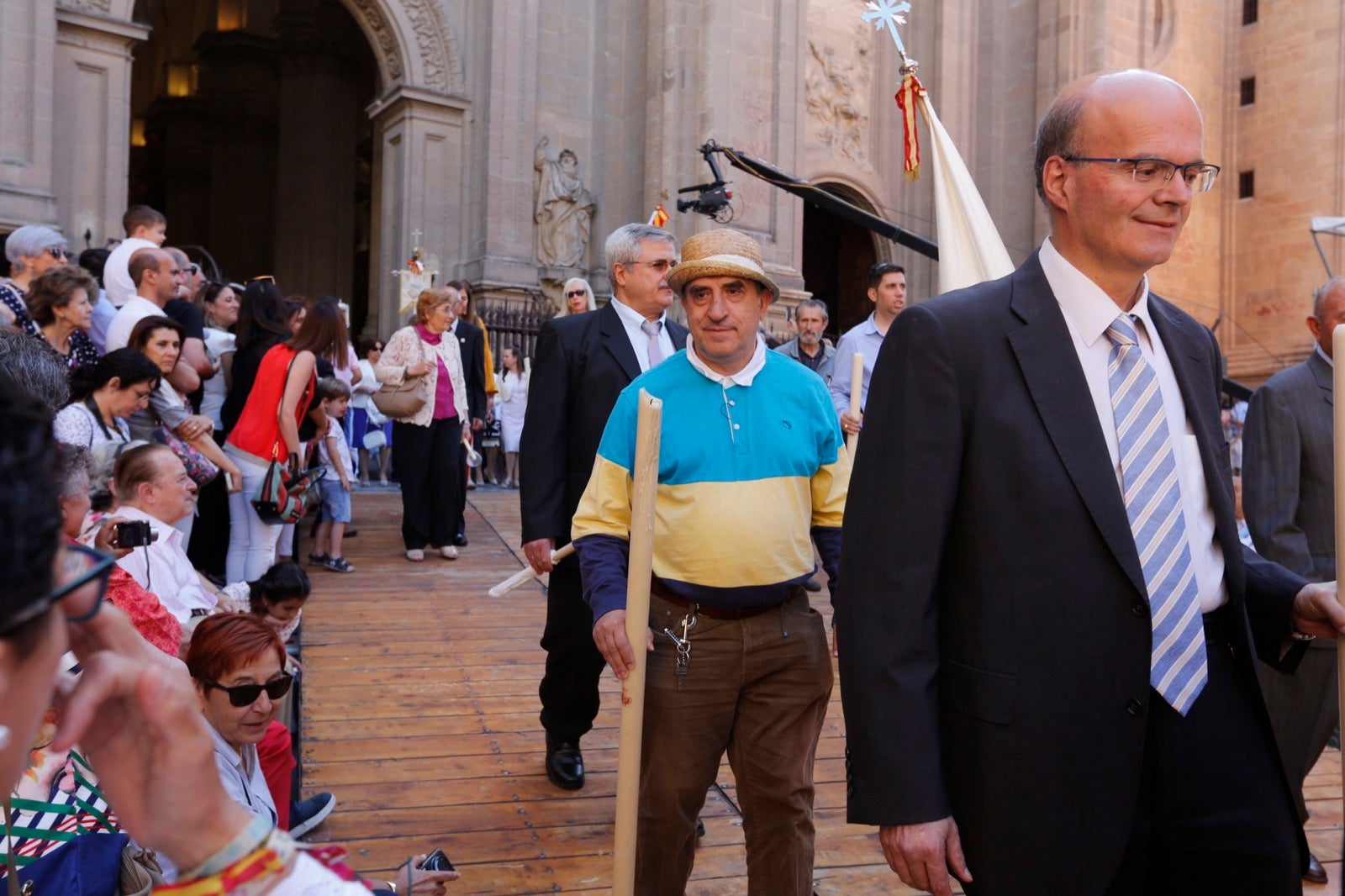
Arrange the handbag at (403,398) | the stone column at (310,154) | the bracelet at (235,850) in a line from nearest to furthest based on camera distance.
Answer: the bracelet at (235,850), the handbag at (403,398), the stone column at (310,154)

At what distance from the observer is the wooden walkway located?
4047 millimetres

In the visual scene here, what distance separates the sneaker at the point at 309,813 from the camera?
4.04 m

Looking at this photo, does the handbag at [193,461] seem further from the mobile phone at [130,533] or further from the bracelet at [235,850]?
the bracelet at [235,850]

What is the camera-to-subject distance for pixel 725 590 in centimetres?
319

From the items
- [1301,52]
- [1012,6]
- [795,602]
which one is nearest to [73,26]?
[795,602]

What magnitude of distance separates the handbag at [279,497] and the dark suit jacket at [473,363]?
125 inches

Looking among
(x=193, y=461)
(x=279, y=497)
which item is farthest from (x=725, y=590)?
(x=279, y=497)

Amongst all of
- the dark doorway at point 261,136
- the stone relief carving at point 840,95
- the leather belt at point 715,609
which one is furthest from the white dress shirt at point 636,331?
the dark doorway at point 261,136

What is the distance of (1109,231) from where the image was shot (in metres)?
2.22

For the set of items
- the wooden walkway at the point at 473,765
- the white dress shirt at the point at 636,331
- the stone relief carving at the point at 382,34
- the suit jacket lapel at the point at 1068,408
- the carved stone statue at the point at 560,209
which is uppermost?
the stone relief carving at the point at 382,34

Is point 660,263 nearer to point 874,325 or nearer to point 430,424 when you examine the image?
point 874,325

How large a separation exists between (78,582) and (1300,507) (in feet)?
14.7

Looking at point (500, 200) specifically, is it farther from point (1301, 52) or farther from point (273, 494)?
point (1301, 52)

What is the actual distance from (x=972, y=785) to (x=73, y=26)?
15.3 meters
